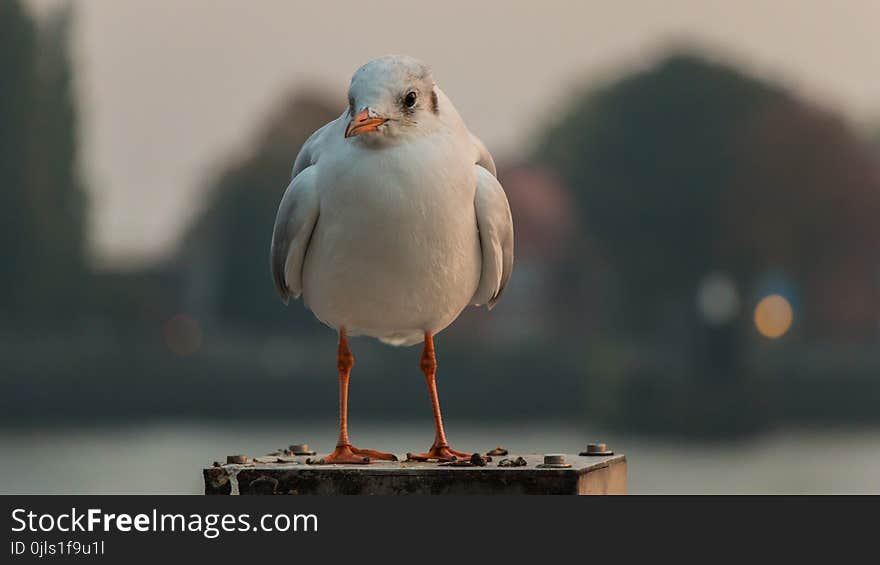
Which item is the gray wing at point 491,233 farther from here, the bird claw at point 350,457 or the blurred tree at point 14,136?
the blurred tree at point 14,136

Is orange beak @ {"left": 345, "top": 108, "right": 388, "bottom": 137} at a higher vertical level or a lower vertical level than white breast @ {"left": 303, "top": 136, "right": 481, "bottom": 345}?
higher

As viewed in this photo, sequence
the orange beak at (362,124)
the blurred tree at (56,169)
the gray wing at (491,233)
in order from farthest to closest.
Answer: the blurred tree at (56,169)
the gray wing at (491,233)
the orange beak at (362,124)

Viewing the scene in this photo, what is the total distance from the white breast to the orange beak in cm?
14

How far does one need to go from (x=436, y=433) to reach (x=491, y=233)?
2.59 ft

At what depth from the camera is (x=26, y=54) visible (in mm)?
47875

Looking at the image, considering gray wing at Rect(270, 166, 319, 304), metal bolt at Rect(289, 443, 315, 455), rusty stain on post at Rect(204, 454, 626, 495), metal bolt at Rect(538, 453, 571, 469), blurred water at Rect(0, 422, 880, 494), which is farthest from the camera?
blurred water at Rect(0, 422, 880, 494)

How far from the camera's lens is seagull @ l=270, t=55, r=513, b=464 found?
5379 millimetres

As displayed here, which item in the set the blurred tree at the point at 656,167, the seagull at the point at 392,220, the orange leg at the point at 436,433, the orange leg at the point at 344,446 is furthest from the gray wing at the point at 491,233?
the blurred tree at the point at 656,167

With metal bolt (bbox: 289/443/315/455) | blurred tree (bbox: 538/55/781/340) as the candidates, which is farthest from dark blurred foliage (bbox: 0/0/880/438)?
metal bolt (bbox: 289/443/315/455)

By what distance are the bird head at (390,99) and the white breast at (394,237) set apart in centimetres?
6

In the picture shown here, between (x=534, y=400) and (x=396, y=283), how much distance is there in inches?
1886

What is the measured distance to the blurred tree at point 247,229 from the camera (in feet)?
162

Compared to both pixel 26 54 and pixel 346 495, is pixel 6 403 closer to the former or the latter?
pixel 26 54

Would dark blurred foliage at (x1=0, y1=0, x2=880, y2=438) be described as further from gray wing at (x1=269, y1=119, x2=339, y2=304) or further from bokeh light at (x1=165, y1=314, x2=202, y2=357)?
gray wing at (x1=269, y1=119, x2=339, y2=304)
